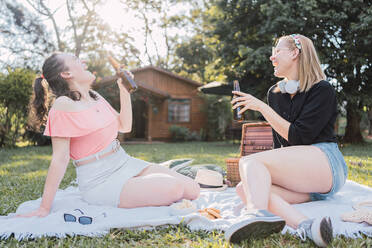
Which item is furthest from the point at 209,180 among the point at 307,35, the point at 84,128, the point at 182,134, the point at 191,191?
the point at 182,134

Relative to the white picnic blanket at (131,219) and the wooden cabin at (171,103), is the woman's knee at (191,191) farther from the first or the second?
the wooden cabin at (171,103)

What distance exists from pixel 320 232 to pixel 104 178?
5.04 feet

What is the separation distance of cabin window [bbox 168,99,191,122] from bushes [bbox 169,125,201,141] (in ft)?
3.41

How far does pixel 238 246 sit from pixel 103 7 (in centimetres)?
1924

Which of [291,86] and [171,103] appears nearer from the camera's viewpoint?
[291,86]

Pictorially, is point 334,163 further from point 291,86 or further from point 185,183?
point 185,183

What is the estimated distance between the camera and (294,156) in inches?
74.8

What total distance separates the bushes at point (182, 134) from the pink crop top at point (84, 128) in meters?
12.6

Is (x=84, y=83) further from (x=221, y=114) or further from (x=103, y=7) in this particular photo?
(x=103, y=7)

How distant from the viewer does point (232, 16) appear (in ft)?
33.3

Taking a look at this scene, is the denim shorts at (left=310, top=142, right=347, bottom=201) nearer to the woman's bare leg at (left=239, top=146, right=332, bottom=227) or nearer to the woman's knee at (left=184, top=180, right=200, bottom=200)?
the woman's bare leg at (left=239, top=146, right=332, bottom=227)

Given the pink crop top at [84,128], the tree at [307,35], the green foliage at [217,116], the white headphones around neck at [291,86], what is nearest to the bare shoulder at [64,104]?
the pink crop top at [84,128]

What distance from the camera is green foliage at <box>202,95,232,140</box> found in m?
15.8

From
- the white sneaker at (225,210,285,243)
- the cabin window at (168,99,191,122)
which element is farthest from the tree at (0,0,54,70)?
the white sneaker at (225,210,285,243)
